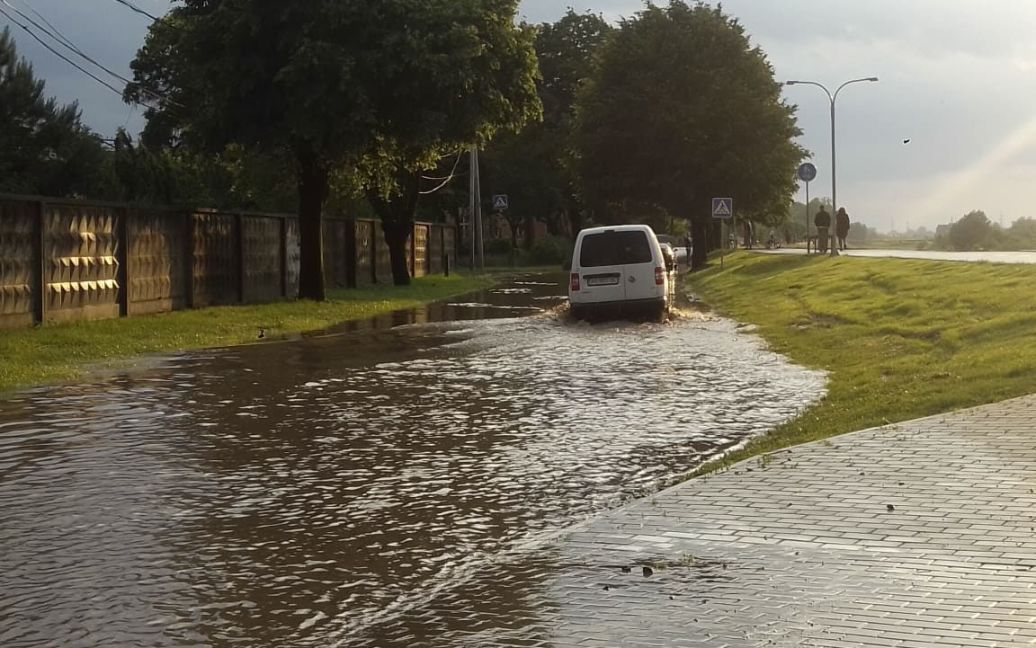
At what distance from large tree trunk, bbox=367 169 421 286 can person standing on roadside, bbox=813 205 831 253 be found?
1475 cm

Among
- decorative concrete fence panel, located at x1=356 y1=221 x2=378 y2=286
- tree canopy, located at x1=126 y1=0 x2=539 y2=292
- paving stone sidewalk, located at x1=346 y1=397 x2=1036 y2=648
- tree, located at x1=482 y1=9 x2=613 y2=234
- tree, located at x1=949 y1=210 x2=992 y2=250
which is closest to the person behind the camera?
paving stone sidewalk, located at x1=346 y1=397 x2=1036 y2=648

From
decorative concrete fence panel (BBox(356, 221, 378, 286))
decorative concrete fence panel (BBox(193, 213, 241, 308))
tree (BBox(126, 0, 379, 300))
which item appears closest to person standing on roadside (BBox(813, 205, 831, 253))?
decorative concrete fence panel (BBox(356, 221, 378, 286))

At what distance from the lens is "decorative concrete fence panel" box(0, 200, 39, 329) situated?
19844 mm

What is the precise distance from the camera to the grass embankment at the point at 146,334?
1659cm

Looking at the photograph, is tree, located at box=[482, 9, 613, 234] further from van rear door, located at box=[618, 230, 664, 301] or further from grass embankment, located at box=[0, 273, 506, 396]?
van rear door, located at box=[618, 230, 664, 301]

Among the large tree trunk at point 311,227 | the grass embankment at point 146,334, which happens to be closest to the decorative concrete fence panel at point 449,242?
the grass embankment at point 146,334

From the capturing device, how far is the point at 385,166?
35.3m

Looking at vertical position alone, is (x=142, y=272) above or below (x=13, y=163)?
below

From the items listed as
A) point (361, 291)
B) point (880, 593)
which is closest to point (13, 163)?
point (361, 291)

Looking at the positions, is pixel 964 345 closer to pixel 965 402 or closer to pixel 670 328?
pixel 965 402

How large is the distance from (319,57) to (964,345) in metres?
16.2

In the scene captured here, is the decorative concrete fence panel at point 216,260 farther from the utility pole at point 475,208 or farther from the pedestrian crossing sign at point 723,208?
the utility pole at point 475,208

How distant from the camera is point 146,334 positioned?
21172mm

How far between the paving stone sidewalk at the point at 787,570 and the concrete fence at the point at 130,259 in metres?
15.1
